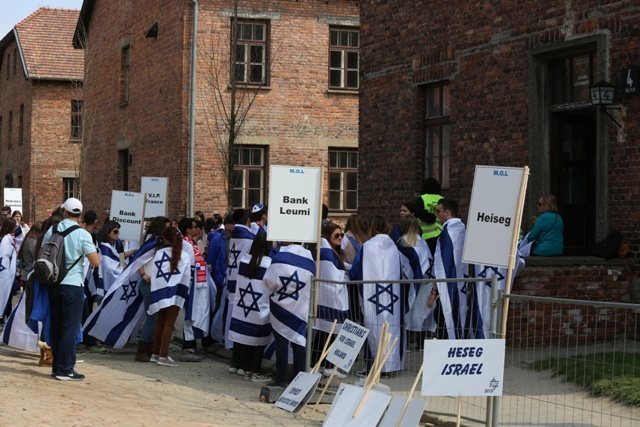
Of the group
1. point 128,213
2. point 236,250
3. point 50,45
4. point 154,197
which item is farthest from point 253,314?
point 50,45

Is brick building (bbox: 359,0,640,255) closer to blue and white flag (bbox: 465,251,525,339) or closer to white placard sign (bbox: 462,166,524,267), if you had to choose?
blue and white flag (bbox: 465,251,525,339)

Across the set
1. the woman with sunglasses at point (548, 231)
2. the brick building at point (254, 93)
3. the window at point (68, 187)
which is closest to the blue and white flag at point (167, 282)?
the woman with sunglasses at point (548, 231)

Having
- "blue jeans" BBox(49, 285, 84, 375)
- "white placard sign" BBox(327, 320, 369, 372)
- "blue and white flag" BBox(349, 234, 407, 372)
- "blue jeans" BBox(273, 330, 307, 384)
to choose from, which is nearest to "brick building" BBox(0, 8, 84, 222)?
"blue jeans" BBox(49, 285, 84, 375)

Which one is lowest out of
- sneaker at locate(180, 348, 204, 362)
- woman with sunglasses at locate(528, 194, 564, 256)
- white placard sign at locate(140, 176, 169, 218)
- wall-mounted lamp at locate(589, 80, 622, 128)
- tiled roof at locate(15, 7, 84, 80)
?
sneaker at locate(180, 348, 204, 362)

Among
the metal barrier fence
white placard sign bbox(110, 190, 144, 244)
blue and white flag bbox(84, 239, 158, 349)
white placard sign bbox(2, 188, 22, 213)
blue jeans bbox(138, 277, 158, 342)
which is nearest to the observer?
the metal barrier fence

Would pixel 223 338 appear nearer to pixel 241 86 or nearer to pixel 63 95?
pixel 241 86

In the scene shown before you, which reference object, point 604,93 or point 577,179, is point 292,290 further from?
point 577,179

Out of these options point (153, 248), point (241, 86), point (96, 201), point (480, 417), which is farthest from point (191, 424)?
point (96, 201)

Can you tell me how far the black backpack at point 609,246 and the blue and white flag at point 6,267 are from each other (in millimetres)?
8879

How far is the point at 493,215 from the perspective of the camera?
337 inches

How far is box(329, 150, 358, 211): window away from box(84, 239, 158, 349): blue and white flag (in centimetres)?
1448

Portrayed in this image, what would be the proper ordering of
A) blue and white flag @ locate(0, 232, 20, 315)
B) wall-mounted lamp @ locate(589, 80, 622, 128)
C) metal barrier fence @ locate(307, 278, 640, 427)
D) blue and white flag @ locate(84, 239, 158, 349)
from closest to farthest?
metal barrier fence @ locate(307, 278, 640, 427) → wall-mounted lamp @ locate(589, 80, 622, 128) → blue and white flag @ locate(84, 239, 158, 349) → blue and white flag @ locate(0, 232, 20, 315)

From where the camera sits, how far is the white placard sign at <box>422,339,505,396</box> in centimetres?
775

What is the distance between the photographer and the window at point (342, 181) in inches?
1130
